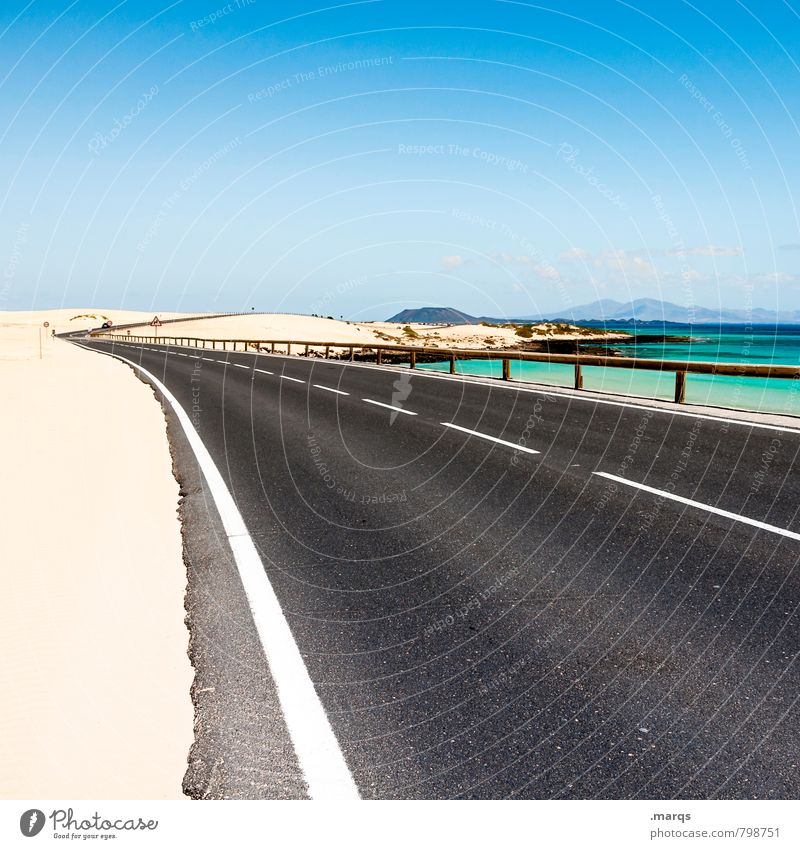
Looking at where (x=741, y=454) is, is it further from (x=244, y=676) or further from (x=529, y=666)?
(x=244, y=676)

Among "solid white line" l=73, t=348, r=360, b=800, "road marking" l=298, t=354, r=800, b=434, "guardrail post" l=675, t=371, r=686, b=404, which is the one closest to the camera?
"solid white line" l=73, t=348, r=360, b=800

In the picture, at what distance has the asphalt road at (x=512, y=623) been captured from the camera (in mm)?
2961

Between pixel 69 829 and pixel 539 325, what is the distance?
147 meters

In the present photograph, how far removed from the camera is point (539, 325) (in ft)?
475

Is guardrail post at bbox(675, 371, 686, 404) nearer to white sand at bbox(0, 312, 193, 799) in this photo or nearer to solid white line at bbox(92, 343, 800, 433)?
solid white line at bbox(92, 343, 800, 433)

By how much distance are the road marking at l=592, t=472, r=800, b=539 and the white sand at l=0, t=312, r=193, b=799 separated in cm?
494

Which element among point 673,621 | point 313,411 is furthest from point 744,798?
point 313,411

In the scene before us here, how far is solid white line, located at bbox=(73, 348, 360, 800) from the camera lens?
2799 mm

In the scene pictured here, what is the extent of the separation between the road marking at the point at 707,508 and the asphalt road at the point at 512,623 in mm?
61

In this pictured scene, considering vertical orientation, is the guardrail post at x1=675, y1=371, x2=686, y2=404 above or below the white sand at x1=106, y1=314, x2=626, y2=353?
below

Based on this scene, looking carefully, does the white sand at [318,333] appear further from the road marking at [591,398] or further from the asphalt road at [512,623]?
the asphalt road at [512,623]

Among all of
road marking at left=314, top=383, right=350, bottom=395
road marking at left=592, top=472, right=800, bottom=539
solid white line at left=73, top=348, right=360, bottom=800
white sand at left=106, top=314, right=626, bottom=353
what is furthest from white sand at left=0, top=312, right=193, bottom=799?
white sand at left=106, top=314, right=626, bottom=353

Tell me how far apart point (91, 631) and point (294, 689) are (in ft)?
4.79

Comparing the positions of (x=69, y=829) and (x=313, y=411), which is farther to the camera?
(x=313, y=411)
